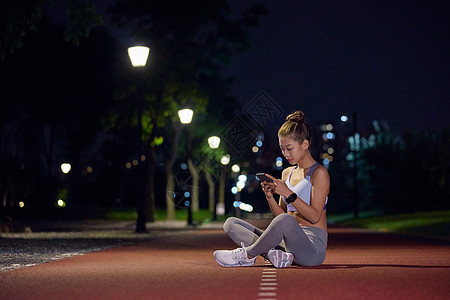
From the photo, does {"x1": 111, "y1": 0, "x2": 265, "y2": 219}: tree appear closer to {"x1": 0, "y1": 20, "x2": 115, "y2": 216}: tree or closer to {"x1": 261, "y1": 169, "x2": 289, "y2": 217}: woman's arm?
{"x1": 0, "y1": 20, "x2": 115, "y2": 216}: tree

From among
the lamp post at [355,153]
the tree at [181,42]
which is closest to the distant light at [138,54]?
the tree at [181,42]

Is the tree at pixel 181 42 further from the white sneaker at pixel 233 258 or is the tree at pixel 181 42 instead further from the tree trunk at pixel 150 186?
the white sneaker at pixel 233 258

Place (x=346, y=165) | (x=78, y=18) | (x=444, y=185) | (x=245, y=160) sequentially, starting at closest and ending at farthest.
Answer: (x=78, y=18)
(x=444, y=185)
(x=245, y=160)
(x=346, y=165)

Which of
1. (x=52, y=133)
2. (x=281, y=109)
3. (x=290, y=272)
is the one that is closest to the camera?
(x=290, y=272)

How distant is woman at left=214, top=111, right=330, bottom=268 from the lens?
35.2ft

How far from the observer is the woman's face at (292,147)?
443 inches

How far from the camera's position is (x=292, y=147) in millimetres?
11289

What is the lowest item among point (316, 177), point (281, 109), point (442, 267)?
point (442, 267)

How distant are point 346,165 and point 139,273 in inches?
3380

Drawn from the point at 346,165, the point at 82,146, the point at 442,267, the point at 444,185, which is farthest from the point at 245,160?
the point at 442,267

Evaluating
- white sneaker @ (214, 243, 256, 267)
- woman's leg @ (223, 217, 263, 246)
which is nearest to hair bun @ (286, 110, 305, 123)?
woman's leg @ (223, 217, 263, 246)

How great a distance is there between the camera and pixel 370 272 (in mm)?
11484

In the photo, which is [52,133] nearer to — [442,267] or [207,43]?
[207,43]

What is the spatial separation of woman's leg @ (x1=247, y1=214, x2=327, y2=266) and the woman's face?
1.01m
